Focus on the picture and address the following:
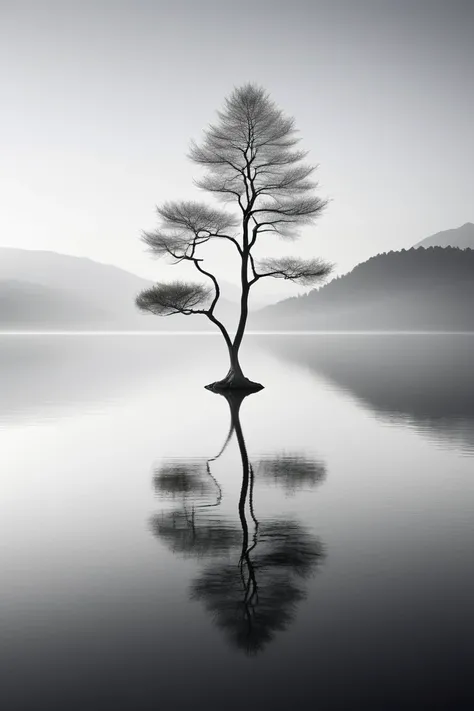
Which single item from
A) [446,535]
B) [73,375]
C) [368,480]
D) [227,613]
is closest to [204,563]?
[227,613]

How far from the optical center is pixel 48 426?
23.8 meters

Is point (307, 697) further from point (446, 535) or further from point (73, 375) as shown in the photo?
point (73, 375)

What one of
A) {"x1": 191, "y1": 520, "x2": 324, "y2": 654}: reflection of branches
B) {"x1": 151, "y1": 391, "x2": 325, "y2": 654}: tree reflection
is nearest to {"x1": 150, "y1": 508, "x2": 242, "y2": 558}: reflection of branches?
{"x1": 151, "y1": 391, "x2": 325, "y2": 654}: tree reflection

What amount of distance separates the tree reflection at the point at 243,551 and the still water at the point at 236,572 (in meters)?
0.03

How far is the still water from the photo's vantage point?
611cm

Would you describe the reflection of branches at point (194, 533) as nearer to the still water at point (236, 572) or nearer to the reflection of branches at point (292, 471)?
the still water at point (236, 572)

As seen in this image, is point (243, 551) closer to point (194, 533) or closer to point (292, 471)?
point (194, 533)

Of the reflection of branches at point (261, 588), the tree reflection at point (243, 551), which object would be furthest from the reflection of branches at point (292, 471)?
the reflection of branches at point (261, 588)

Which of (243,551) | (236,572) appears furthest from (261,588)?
(243,551)

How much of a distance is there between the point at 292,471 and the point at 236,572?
7.04 meters

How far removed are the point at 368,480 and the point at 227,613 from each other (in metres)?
7.89

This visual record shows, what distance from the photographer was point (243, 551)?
31.4ft

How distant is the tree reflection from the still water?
33mm

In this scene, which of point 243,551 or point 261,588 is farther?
point 243,551
